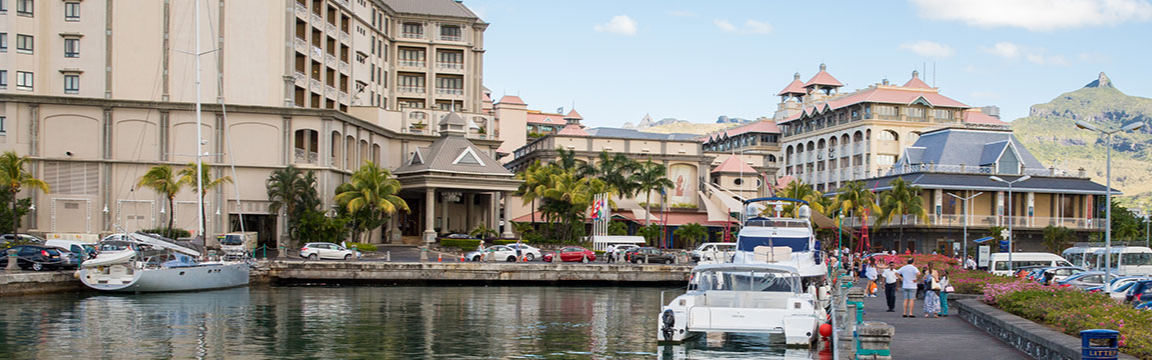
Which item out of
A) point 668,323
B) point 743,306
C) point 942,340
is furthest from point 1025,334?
point 668,323

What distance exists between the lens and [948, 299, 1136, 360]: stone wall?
703 inches

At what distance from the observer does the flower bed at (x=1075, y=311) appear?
17.5m

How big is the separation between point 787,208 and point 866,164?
90.0 feet

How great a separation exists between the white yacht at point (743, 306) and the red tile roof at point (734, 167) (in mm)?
79084

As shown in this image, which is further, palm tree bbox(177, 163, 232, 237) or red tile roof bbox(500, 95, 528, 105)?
red tile roof bbox(500, 95, 528, 105)

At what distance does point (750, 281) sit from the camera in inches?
1109

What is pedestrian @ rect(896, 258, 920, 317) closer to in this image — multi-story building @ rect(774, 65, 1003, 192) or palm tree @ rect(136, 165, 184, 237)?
palm tree @ rect(136, 165, 184, 237)

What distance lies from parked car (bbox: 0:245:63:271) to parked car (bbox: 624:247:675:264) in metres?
34.1

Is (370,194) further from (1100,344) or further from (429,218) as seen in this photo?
(1100,344)

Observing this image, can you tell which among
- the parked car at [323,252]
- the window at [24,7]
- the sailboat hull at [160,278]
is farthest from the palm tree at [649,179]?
the window at [24,7]

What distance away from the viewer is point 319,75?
8169cm

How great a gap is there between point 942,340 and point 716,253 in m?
27.5

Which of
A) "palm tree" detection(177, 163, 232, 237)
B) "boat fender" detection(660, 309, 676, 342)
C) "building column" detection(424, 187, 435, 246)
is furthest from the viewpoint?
"building column" detection(424, 187, 435, 246)

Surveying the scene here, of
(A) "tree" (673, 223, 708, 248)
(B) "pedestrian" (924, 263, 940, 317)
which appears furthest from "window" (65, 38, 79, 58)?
(B) "pedestrian" (924, 263, 940, 317)
